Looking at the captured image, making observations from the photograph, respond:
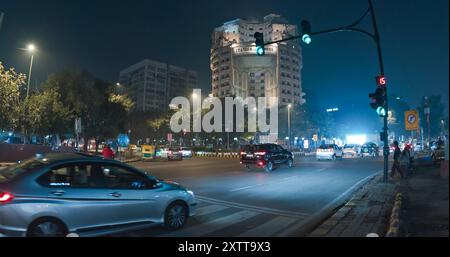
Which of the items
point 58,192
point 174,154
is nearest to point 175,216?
point 58,192

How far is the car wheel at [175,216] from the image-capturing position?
8.32 meters

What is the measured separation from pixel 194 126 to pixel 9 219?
55.9m

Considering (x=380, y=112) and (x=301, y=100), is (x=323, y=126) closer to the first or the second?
(x=301, y=100)

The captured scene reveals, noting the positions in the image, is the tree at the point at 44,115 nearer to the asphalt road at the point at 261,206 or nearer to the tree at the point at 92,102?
the tree at the point at 92,102

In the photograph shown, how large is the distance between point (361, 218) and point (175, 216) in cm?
424

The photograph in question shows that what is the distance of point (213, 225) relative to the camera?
8930 millimetres

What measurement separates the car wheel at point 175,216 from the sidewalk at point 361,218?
8.72ft

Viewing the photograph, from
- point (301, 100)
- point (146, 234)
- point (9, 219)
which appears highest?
point (301, 100)

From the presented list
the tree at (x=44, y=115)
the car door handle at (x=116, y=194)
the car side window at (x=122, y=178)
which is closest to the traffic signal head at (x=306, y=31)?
the car side window at (x=122, y=178)

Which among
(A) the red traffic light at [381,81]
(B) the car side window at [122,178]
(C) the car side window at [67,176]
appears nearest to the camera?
(C) the car side window at [67,176]

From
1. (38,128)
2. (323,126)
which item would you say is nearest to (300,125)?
(323,126)

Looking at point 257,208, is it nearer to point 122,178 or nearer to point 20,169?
point 122,178

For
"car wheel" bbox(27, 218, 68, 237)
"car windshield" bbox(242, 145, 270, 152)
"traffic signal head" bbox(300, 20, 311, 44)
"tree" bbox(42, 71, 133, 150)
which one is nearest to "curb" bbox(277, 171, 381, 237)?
"car wheel" bbox(27, 218, 68, 237)
